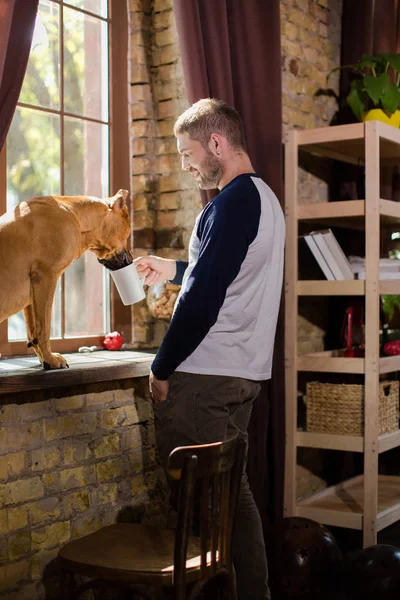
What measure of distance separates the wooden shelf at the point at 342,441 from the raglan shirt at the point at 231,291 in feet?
3.68

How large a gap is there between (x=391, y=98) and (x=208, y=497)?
2291 millimetres

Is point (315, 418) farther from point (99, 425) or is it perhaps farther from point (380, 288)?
point (99, 425)

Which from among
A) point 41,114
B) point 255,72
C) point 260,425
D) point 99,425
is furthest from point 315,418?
point 41,114

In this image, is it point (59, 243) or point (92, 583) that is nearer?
point (92, 583)

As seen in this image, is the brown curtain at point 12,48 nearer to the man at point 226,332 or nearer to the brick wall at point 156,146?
the man at point 226,332

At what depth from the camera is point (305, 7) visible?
3799 millimetres

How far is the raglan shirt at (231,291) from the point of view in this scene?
219cm

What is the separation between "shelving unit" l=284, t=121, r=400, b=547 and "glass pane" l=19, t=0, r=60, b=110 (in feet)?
3.30

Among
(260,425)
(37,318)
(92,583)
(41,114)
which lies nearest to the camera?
(92,583)

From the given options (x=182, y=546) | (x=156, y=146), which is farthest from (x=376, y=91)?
(x=182, y=546)

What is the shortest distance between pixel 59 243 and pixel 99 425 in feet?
2.08

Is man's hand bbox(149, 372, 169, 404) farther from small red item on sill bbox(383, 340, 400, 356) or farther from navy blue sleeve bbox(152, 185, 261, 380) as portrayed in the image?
small red item on sill bbox(383, 340, 400, 356)

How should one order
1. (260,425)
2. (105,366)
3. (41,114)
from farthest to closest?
1. (260,425)
2. (41,114)
3. (105,366)

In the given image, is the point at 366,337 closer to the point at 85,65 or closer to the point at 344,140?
the point at 344,140
